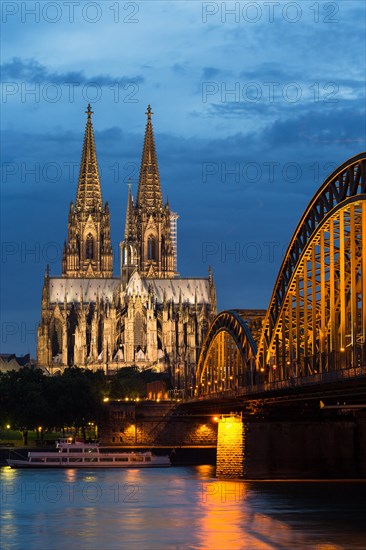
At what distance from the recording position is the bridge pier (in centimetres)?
10050

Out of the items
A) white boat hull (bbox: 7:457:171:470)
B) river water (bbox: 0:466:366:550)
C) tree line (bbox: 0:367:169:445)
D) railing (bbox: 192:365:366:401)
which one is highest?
tree line (bbox: 0:367:169:445)

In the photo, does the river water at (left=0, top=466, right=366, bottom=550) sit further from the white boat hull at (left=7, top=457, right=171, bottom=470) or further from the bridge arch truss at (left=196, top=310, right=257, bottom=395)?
the white boat hull at (left=7, top=457, right=171, bottom=470)

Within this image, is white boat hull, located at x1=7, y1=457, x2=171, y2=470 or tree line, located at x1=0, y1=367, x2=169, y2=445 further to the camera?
tree line, located at x1=0, y1=367, x2=169, y2=445

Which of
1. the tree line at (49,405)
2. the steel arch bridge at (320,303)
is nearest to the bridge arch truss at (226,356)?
the steel arch bridge at (320,303)

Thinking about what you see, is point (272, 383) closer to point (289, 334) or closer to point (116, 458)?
point (289, 334)

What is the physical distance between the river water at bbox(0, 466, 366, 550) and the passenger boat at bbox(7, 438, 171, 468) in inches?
904

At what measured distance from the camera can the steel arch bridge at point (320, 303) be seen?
75562 mm

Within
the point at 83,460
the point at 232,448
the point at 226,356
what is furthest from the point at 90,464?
the point at 232,448

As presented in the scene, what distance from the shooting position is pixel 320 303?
279 ft

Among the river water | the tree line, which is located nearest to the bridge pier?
the river water

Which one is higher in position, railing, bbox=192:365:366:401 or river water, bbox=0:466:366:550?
railing, bbox=192:365:366:401

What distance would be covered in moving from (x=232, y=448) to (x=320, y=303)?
68.7ft

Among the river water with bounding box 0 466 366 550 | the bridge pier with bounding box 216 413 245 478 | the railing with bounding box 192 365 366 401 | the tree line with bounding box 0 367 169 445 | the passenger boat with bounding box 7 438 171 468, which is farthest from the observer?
the tree line with bounding box 0 367 169 445

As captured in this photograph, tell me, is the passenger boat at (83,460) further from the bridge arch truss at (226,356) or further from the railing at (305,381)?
the railing at (305,381)
